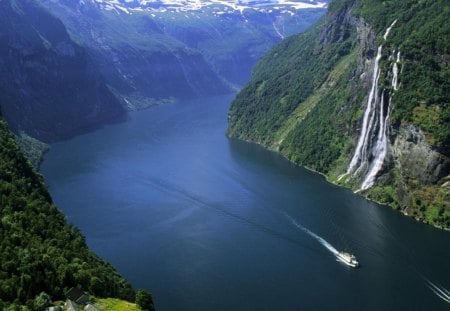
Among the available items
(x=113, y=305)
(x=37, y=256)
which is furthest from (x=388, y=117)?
(x=37, y=256)

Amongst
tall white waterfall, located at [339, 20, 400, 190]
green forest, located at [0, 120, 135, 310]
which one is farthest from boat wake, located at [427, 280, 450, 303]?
tall white waterfall, located at [339, 20, 400, 190]

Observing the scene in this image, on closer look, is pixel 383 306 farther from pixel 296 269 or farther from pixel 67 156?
pixel 67 156

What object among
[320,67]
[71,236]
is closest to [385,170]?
[71,236]

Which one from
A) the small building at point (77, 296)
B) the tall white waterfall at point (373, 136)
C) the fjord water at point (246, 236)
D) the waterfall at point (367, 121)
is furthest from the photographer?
the waterfall at point (367, 121)

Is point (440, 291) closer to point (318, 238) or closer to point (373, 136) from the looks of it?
point (318, 238)

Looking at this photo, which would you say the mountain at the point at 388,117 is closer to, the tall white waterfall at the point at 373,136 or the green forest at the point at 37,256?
the tall white waterfall at the point at 373,136

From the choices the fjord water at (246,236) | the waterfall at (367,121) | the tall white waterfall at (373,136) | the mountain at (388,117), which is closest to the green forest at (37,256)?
the fjord water at (246,236)

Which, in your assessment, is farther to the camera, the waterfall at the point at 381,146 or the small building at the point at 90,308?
the waterfall at the point at 381,146
